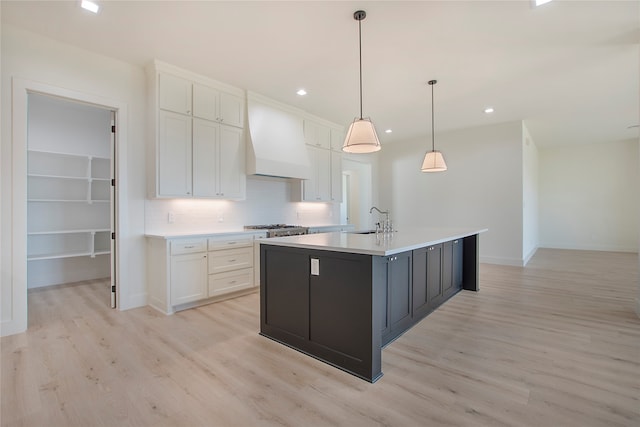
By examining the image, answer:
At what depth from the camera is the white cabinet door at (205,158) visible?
3.97 m

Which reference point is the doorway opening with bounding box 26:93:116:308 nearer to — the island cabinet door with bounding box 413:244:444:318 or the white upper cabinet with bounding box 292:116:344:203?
the white upper cabinet with bounding box 292:116:344:203

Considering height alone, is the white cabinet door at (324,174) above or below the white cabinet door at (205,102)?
below

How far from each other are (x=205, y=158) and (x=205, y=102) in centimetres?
74

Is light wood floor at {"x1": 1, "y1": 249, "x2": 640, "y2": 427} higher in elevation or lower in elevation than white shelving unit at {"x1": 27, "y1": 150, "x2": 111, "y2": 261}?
lower

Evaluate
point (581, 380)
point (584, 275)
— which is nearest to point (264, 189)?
point (581, 380)

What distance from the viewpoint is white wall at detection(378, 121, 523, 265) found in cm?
615

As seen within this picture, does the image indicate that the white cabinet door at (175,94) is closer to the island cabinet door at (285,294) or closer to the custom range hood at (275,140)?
the custom range hood at (275,140)

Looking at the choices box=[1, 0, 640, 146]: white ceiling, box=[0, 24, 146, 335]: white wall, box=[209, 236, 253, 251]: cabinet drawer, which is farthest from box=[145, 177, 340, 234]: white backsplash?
box=[1, 0, 640, 146]: white ceiling

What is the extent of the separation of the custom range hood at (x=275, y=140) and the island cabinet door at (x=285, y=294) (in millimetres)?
2041

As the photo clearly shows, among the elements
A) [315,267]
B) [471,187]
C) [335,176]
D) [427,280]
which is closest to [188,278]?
[315,267]

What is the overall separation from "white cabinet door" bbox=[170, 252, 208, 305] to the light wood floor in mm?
219

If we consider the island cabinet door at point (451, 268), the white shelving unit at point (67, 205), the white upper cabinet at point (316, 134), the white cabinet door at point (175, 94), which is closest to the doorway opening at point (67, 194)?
the white shelving unit at point (67, 205)

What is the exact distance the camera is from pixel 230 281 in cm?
401

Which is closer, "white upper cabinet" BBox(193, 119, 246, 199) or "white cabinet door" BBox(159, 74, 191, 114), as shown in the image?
"white cabinet door" BBox(159, 74, 191, 114)
